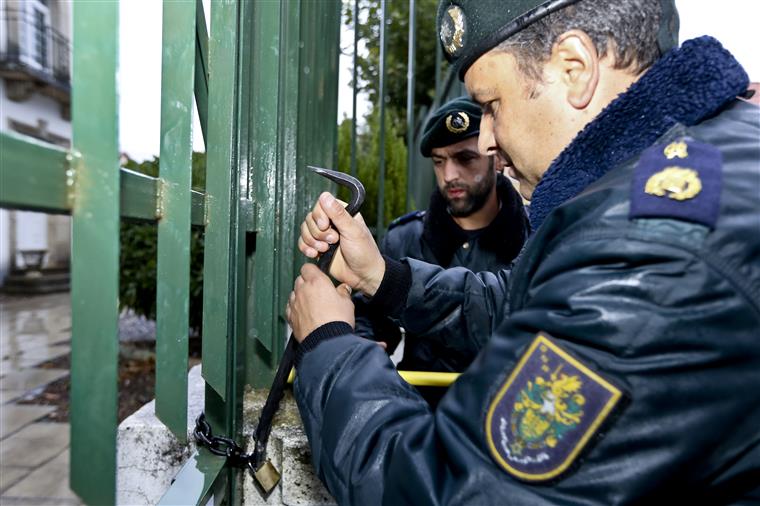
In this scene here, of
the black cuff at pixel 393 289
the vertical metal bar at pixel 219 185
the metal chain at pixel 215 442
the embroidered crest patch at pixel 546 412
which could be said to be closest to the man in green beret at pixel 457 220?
the black cuff at pixel 393 289

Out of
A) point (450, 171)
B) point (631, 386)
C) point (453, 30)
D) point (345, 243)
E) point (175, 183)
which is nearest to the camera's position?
point (631, 386)

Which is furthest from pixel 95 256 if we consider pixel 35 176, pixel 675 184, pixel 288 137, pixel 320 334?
pixel 288 137

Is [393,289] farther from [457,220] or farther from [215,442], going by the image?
[457,220]

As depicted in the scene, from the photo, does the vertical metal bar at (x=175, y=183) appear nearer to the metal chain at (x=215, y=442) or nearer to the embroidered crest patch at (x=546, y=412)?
the metal chain at (x=215, y=442)

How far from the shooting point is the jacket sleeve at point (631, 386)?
77 centimetres

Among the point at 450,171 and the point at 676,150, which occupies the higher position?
the point at 450,171

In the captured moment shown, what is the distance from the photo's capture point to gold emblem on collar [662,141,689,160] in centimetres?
83

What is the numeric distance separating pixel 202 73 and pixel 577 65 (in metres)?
0.84

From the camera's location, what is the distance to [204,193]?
1351mm

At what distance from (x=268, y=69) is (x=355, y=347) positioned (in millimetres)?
990

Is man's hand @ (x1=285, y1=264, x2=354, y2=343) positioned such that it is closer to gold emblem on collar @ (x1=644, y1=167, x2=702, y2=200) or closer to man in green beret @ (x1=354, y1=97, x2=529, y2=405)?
gold emblem on collar @ (x1=644, y1=167, x2=702, y2=200)

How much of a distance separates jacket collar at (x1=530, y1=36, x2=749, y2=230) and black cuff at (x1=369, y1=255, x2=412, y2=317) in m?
0.80

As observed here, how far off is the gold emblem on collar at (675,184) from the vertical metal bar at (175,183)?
2.55 ft

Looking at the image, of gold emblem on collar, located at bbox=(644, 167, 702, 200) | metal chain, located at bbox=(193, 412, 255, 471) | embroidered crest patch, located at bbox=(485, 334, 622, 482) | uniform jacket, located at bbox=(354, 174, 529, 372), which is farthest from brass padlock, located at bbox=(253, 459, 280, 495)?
gold emblem on collar, located at bbox=(644, 167, 702, 200)
